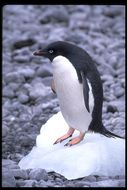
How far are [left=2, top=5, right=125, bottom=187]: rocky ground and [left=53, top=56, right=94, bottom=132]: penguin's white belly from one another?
1.12 ft

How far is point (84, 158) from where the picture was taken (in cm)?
379

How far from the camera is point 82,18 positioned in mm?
7477

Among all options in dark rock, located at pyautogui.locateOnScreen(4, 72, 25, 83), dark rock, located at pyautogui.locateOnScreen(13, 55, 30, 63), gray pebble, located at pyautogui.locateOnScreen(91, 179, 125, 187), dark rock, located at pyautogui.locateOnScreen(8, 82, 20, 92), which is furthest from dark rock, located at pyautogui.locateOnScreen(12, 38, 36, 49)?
gray pebble, located at pyautogui.locateOnScreen(91, 179, 125, 187)

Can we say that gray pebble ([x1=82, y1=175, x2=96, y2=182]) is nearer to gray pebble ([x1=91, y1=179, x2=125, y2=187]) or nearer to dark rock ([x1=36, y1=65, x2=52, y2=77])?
gray pebble ([x1=91, y1=179, x2=125, y2=187])

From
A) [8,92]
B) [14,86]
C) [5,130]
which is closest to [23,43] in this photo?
[14,86]

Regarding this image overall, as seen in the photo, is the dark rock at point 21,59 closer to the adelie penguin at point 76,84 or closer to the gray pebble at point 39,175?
the adelie penguin at point 76,84

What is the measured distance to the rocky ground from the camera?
375 cm

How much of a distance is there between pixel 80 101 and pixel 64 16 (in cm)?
362

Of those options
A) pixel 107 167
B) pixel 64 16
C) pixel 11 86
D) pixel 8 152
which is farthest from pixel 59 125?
pixel 64 16

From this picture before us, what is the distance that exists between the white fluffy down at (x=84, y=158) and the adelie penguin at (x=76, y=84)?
0.29 ft

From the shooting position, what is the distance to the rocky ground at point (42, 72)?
3.75 metres
